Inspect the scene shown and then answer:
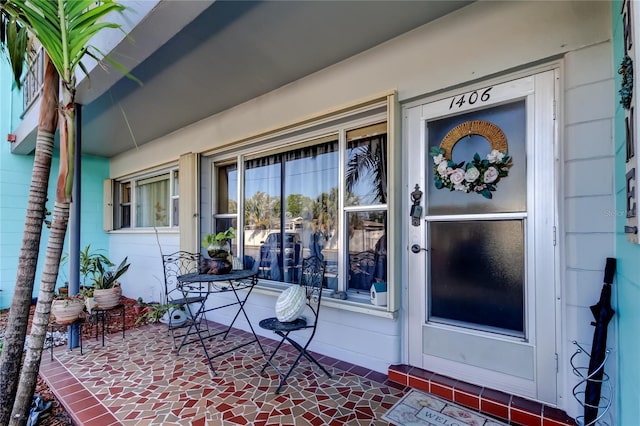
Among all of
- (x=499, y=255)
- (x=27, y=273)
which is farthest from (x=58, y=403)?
(x=499, y=255)

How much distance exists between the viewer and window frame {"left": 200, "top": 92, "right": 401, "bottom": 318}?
92.7 inches

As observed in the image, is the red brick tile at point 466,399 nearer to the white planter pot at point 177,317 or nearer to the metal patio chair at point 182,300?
the metal patio chair at point 182,300

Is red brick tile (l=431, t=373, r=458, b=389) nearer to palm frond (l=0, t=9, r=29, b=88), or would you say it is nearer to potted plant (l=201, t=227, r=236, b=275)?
potted plant (l=201, t=227, r=236, b=275)

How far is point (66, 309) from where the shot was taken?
289 cm

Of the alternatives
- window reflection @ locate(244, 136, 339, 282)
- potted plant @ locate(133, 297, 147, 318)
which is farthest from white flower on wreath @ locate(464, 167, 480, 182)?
→ potted plant @ locate(133, 297, 147, 318)

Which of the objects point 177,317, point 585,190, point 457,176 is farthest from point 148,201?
point 585,190

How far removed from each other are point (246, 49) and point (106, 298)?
2.93m

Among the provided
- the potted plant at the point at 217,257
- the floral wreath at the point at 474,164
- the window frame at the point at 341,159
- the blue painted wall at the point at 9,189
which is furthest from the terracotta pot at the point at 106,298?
the floral wreath at the point at 474,164

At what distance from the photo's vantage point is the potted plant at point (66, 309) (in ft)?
9.47

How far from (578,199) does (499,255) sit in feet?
1.78

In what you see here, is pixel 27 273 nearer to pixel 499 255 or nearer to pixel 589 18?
pixel 499 255

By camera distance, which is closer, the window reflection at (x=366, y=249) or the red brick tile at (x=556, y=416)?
the red brick tile at (x=556, y=416)

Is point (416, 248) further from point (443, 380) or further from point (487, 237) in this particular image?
point (443, 380)

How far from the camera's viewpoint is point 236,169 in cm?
403
